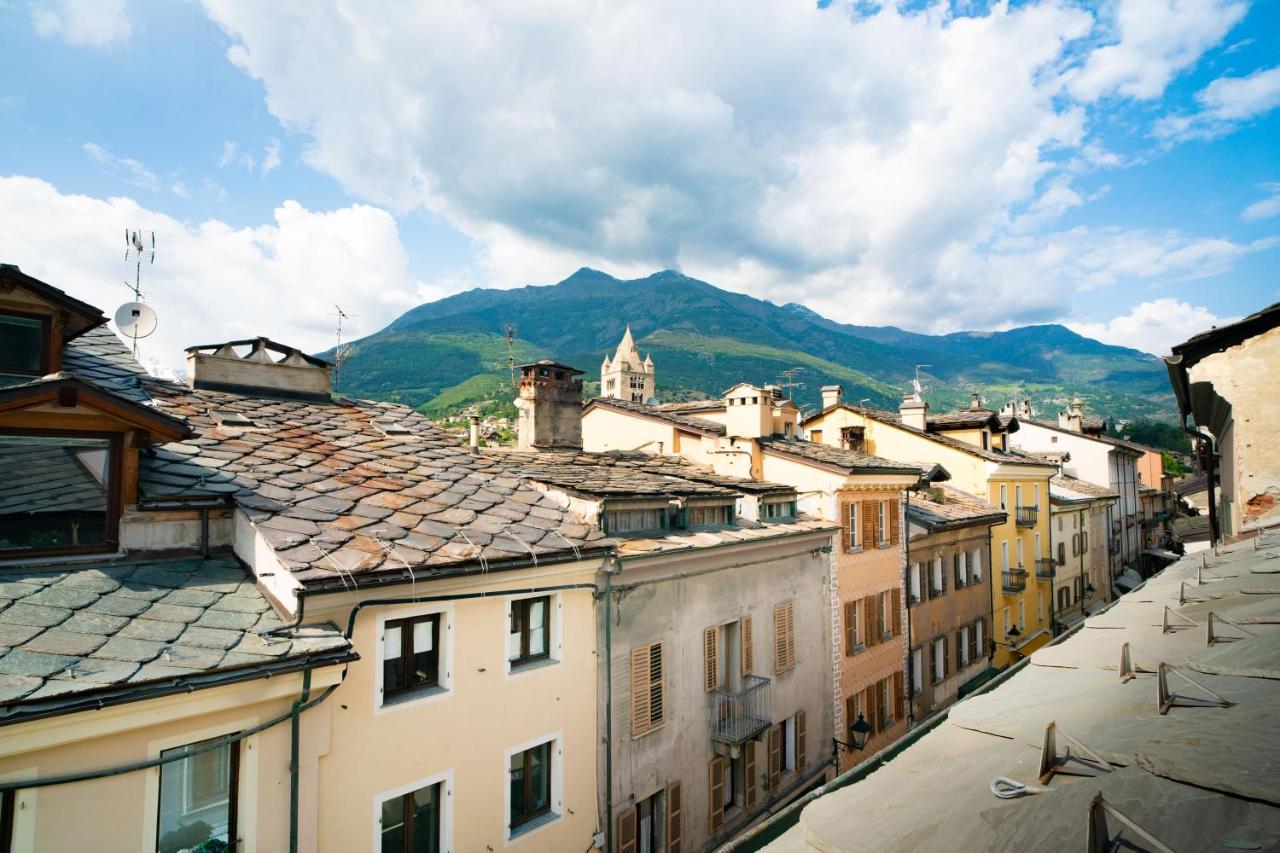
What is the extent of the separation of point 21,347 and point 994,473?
2930 centimetres

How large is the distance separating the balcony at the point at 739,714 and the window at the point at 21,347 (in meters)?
11.7

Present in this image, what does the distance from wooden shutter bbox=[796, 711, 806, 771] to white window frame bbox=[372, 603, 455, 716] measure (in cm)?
1018

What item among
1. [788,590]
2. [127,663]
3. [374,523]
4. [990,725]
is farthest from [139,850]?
[788,590]

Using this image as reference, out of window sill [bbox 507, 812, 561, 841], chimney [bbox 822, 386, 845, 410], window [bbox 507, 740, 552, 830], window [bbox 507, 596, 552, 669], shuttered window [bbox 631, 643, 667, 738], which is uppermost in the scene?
chimney [bbox 822, 386, 845, 410]

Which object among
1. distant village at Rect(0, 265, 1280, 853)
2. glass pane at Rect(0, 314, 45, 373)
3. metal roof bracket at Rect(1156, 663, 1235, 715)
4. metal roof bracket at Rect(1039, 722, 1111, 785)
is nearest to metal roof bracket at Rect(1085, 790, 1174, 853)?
distant village at Rect(0, 265, 1280, 853)

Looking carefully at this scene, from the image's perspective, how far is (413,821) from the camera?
318 inches

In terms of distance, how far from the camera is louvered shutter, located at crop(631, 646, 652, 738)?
1102 cm

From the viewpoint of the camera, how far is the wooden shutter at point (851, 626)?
1758 centimetres

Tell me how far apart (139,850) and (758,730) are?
1020 cm

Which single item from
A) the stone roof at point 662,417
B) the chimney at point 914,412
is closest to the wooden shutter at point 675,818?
the stone roof at point 662,417

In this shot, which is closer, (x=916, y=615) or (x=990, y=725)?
(x=990, y=725)

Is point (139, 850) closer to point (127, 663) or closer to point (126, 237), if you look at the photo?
point (127, 663)

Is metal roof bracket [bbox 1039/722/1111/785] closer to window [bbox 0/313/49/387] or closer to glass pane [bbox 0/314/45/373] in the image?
window [bbox 0/313/49/387]

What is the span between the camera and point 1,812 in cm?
494
